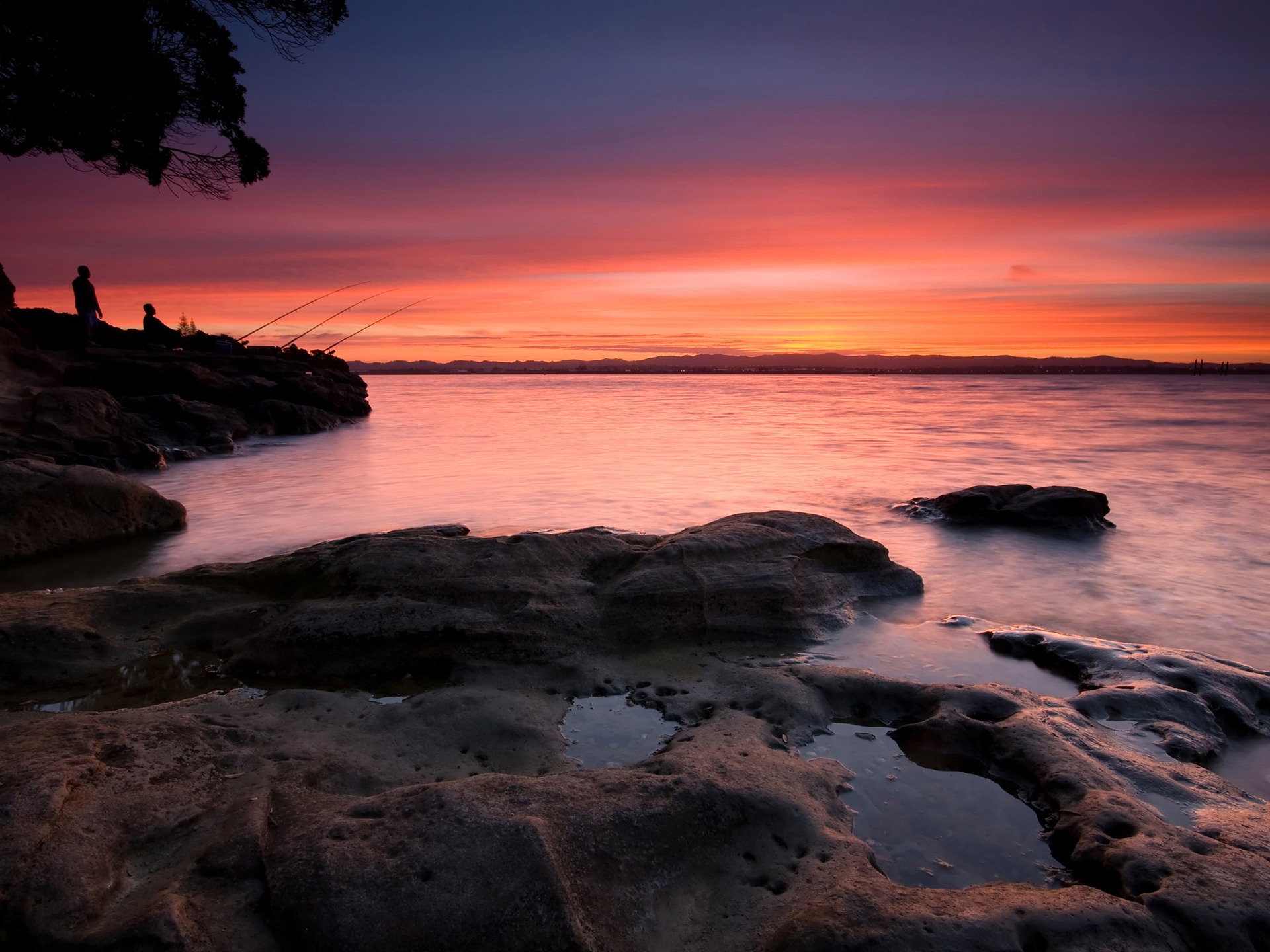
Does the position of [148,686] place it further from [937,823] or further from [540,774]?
[937,823]

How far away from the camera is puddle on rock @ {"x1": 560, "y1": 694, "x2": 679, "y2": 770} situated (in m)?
2.98

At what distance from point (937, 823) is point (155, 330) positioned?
872 inches

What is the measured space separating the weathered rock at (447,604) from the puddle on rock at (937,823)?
4.47 feet

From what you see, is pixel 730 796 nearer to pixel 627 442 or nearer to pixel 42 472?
pixel 42 472

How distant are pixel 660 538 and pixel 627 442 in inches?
485

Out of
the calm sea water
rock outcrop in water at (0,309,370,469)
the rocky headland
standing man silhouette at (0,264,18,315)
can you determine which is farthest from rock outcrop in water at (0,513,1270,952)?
standing man silhouette at (0,264,18,315)

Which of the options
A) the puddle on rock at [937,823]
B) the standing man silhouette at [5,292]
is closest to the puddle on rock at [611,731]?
the puddle on rock at [937,823]

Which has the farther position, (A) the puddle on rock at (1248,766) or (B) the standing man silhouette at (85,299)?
(B) the standing man silhouette at (85,299)

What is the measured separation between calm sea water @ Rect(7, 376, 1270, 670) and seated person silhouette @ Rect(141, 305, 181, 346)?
5208 millimetres

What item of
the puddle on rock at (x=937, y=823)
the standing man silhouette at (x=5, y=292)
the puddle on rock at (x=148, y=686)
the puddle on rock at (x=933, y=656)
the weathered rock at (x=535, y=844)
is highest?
the standing man silhouette at (x=5, y=292)

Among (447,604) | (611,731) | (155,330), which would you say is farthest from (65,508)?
(155,330)

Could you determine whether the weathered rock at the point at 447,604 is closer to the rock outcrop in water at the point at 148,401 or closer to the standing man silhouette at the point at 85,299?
the rock outcrop in water at the point at 148,401

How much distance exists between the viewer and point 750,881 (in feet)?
7.11

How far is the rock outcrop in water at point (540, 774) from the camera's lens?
1.89m
